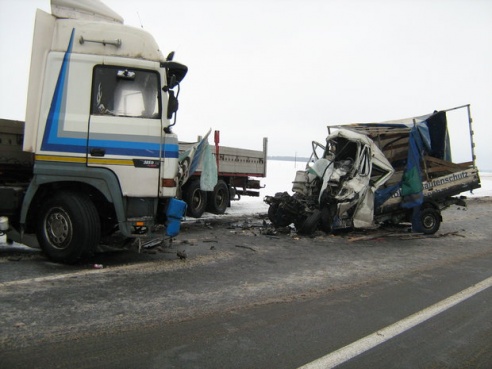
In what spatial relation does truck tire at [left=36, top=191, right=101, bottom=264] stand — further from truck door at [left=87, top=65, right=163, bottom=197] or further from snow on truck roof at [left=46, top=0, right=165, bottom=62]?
snow on truck roof at [left=46, top=0, right=165, bottom=62]

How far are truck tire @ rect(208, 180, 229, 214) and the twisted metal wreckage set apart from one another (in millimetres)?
2102

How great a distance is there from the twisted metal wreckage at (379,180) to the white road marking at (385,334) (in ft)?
13.6

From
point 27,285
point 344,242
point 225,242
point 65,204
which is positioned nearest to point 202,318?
point 27,285

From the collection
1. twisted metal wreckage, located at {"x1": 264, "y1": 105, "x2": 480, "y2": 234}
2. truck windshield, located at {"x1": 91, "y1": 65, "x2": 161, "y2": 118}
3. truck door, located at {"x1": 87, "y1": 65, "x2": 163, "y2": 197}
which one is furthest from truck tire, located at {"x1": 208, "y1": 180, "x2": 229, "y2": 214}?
truck windshield, located at {"x1": 91, "y1": 65, "x2": 161, "y2": 118}

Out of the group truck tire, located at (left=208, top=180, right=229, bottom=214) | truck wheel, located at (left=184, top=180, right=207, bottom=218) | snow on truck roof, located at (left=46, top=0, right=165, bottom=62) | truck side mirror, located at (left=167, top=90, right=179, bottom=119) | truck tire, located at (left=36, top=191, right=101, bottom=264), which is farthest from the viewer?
truck tire, located at (left=208, top=180, right=229, bottom=214)

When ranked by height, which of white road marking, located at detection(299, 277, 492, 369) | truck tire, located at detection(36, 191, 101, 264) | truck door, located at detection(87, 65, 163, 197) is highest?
truck door, located at detection(87, 65, 163, 197)

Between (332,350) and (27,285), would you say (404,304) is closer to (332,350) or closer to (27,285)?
(332,350)

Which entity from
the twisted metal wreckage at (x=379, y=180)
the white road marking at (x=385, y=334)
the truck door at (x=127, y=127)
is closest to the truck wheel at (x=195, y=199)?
the twisted metal wreckage at (x=379, y=180)

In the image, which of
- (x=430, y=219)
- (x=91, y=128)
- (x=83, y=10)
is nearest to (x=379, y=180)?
(x=430, y=219)

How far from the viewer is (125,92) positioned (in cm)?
554

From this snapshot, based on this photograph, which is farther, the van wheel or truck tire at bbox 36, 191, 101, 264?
the van wheel

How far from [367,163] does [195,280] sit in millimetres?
5858

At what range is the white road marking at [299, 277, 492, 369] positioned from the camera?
3.12 metres

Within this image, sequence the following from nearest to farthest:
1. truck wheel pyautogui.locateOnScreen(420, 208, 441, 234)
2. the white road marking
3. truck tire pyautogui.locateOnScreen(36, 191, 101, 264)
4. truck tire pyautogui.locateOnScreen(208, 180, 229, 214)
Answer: the white road marking, truck tire pyautogui.locateOnScreen(36, 191, 101, 264), truck wheel pyautogui.locateOnScreen(420, 208, 441, 234), truck tire pyautogui.locateOnScreen(208, 180, 229, 214)
